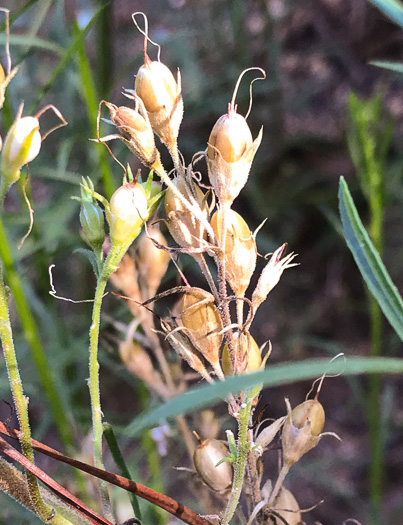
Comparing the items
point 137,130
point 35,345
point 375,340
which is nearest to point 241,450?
point 137,130

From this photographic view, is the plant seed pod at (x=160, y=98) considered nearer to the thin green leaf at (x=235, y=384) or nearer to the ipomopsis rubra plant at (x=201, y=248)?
the ipomopsis rubra plant at (x=201, y=248)

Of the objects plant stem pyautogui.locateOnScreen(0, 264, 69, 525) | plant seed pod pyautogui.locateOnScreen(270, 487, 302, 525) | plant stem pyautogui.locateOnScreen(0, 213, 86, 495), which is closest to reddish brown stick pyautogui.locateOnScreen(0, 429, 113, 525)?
plant stem pyautogui.locateOnScreen(0, 264, 69, 525)

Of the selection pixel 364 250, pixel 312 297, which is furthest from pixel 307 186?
pixel 364 250

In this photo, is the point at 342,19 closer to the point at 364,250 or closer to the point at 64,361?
the point at 64,361

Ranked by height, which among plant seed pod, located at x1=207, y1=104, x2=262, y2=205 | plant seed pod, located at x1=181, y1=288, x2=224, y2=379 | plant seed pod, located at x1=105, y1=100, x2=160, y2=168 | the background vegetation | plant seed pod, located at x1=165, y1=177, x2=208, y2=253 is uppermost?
plant seed pod, located at x1=105, y1=100, x2=160, y2=168

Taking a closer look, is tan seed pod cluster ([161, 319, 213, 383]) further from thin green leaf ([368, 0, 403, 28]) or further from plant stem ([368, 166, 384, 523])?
plant stem ([368, 166, 384, 523])
